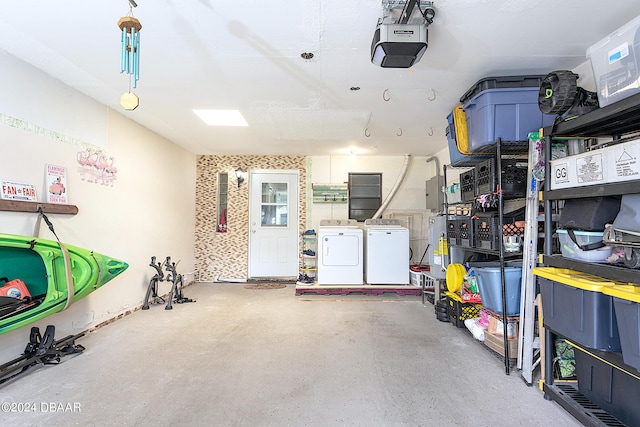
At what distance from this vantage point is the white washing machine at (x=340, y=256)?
4.70m

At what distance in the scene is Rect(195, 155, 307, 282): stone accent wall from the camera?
5.63m

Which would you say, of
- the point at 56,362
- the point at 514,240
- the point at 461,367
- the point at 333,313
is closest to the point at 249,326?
the point at 333,313

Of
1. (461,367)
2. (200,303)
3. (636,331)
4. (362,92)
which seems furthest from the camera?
(200,303)

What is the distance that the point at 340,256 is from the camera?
4.70 m

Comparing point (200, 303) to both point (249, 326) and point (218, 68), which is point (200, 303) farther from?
point (218, 68)

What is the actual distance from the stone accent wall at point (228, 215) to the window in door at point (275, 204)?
0.95 ft

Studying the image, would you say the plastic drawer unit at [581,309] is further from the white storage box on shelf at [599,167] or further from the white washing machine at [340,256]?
the white washing machine at [340,256]

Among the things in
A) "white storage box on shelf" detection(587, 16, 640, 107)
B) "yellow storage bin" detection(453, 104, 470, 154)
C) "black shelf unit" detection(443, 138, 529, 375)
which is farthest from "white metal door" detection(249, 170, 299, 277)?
"white storage box on shelf" detection(587, 16, 640, 107)

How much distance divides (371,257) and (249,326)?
7.17 feet

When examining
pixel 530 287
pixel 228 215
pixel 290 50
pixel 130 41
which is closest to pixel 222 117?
pixel 290 50

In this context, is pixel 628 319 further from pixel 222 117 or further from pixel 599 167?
pixel 222 117

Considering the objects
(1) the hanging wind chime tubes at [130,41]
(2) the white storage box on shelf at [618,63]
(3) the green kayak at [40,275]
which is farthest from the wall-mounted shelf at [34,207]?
(2) the white storage box on shelf at [618,63]

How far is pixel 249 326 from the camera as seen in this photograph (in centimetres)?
321

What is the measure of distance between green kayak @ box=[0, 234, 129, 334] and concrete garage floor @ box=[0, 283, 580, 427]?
460 mm
